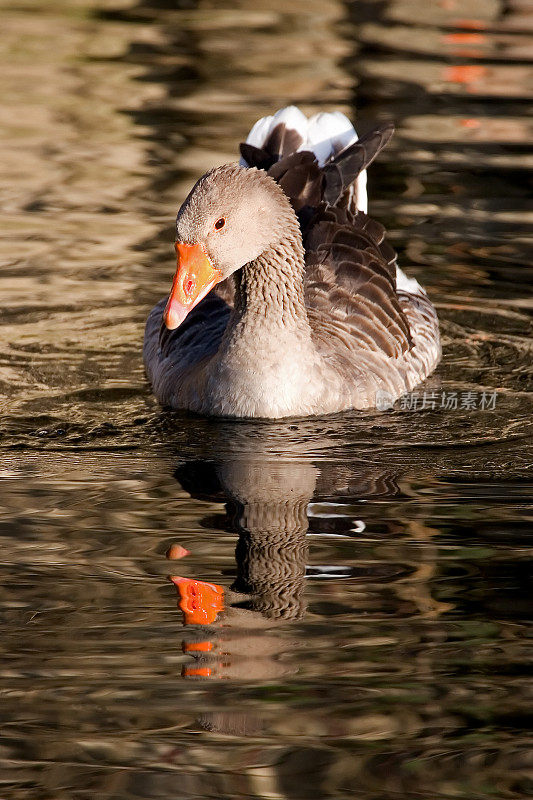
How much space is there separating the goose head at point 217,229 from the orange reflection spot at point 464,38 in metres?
10.3

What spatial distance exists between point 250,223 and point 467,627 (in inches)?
130

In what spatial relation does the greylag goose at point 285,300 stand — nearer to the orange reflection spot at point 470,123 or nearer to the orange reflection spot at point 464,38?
the orange reflection spot at point 470,123

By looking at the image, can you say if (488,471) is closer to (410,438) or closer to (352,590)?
(410,438)

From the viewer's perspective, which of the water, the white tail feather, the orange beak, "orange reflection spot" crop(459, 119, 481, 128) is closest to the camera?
the water

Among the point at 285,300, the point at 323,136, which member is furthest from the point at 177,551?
the point at 323,136

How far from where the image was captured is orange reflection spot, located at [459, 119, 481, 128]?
48.8ft

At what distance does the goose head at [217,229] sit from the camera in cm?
Result: 793

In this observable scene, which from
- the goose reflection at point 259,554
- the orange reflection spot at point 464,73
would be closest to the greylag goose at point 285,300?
the goose reflection at point 259,554

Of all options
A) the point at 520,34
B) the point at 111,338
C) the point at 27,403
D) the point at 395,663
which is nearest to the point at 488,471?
the point at 395,663

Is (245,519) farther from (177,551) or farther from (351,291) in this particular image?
(351,291)

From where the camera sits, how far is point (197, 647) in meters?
5.61

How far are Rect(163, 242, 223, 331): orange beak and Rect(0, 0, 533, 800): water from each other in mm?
851

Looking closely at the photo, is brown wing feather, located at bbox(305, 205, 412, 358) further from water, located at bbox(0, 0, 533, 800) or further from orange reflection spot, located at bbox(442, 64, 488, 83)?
orange reflection spot, located at bbox(442, 64, 488, 83)

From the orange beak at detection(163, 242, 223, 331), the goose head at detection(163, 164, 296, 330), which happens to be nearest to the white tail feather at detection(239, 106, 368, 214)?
the goose head at detection(163, 164, 296, 330)
